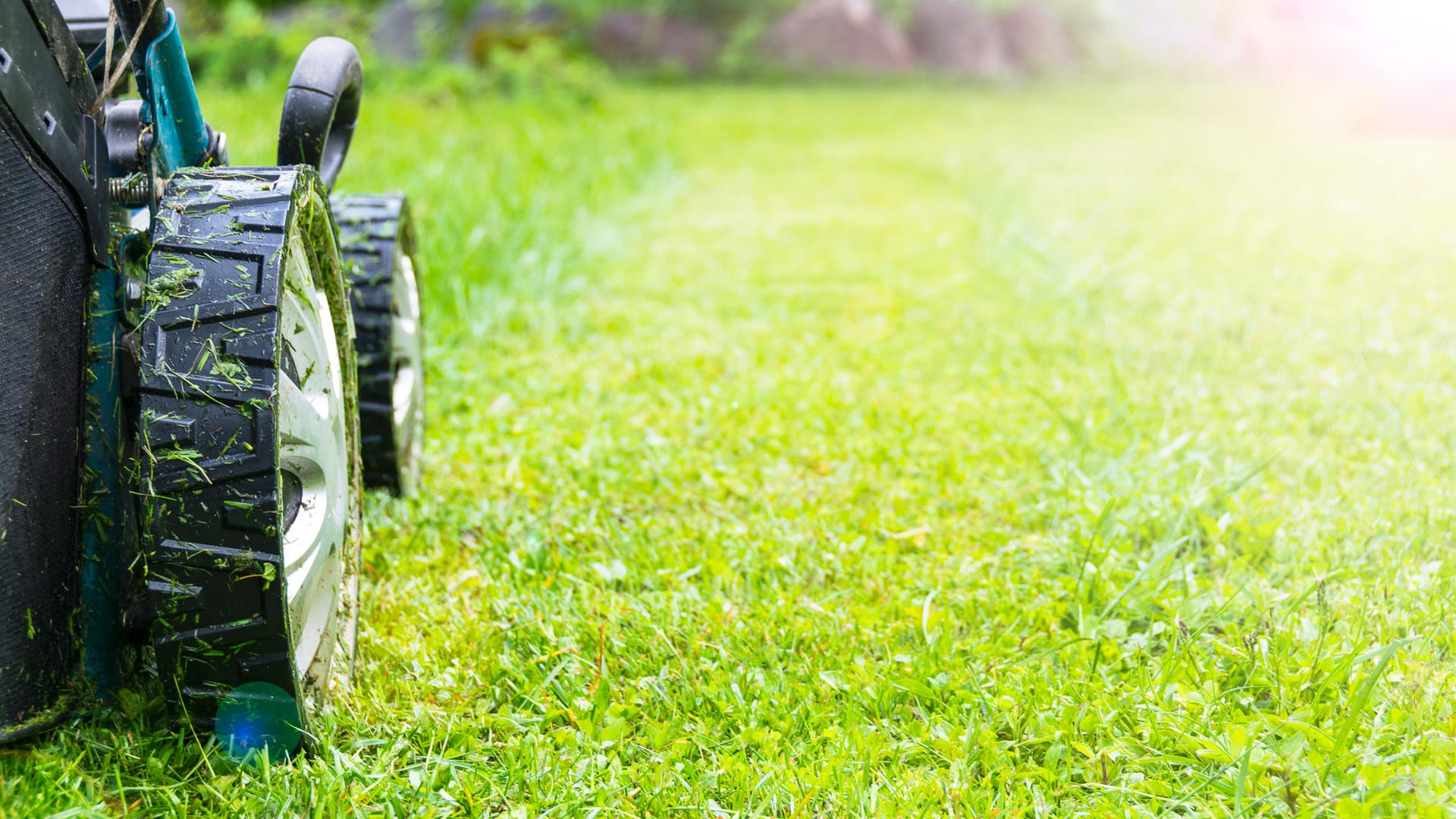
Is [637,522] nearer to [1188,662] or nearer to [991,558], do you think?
[991,558]

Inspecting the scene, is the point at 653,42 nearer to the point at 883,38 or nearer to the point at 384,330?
the point at 883,38

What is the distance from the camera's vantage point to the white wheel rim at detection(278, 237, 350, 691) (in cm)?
146

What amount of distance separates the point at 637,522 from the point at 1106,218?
167 inches

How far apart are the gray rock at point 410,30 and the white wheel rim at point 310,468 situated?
37.7ft

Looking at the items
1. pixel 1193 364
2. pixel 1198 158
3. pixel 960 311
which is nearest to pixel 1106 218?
pixel 960 311

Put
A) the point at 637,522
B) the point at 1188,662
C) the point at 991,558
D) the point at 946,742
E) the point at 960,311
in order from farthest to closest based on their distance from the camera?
the point at 960,311 < the point at 637,522 < the point at 991,558 < the point at 1188,662 < the point at 946,742

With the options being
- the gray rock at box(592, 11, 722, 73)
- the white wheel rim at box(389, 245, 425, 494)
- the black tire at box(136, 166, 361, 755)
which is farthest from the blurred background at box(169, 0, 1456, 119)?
the black tire at box(136, 166, 361, 755)

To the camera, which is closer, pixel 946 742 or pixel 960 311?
pixel 946 742

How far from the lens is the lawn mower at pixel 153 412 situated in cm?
132

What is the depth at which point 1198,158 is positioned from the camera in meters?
8.98

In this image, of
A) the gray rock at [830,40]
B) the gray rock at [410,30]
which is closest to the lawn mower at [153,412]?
the gray rock at [410,30]

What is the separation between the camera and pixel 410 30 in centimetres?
1379

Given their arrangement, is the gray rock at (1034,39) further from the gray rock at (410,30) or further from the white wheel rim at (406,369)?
the white wheel rim at (406,369)

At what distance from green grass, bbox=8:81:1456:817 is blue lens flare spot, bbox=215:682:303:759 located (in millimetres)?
39
